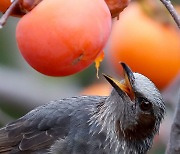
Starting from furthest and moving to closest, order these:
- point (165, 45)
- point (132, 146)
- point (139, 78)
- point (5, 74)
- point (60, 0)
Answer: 1. point (5, 74)
2. point (132, 146)
3. point (165, 45)
4. point (139, 78)
5. point (60, 0)

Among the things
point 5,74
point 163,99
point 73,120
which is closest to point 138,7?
point 163,99

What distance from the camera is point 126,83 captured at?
8.59 ft

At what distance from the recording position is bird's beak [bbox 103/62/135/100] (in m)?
2.46

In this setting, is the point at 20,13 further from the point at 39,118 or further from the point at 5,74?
the point at 5,74

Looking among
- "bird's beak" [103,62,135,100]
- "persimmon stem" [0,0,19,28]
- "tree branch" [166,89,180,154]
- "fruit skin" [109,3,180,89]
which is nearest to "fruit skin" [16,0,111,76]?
"persimmon stem" [0,0,19,28]

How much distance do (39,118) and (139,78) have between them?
736 millimetres

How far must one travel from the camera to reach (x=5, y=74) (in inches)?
190

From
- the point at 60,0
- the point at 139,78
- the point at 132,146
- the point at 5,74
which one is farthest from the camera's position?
the point at 5,74

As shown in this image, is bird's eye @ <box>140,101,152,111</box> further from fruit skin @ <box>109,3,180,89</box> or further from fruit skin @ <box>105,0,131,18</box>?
fruit skin @ <box>105,0,131,18</box>

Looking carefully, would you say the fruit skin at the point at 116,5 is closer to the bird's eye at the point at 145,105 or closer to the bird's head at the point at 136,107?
the bird's head at the point at 136,107

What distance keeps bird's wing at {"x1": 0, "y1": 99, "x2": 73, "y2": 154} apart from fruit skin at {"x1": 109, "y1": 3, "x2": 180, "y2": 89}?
41 cm

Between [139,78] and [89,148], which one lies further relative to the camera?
[89,148]

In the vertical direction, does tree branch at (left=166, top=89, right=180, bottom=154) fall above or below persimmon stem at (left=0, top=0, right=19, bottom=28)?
below

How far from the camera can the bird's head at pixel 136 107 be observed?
2.64m
